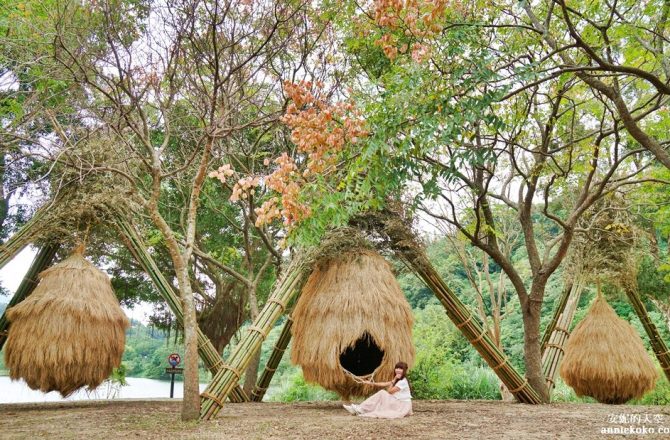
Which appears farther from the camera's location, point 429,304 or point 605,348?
point 429,304

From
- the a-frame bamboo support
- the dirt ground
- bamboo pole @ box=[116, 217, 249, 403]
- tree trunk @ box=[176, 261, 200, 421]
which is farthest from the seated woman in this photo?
the a-frame bamboo support

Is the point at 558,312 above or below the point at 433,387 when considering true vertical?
above

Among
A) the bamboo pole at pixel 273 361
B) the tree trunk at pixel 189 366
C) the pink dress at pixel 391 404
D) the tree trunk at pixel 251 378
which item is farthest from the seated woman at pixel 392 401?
the tree trunk at pixel 251 378

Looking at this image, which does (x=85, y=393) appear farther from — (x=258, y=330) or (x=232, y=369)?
(x=258, y=330)

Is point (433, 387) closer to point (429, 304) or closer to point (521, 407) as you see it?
point (521, 407)

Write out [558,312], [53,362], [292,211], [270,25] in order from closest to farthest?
[292,211]
[270,25]
[53,362]
[558,312]

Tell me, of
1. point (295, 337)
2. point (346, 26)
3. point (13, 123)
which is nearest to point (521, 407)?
point (295, 337)

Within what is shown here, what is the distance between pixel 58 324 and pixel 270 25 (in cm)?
475

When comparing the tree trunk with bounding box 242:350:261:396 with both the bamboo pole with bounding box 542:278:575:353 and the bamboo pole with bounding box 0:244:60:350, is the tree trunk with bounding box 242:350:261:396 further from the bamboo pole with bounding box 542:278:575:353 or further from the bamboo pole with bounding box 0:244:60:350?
the bamboo pole with bounding box 542:278:575:353

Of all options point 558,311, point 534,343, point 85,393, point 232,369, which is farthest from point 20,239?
point 558,311

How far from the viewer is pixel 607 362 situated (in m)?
Result: 8.94

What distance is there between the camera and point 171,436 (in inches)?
193

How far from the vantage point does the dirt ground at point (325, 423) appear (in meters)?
5.03

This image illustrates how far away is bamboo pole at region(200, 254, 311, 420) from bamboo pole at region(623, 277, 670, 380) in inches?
250
